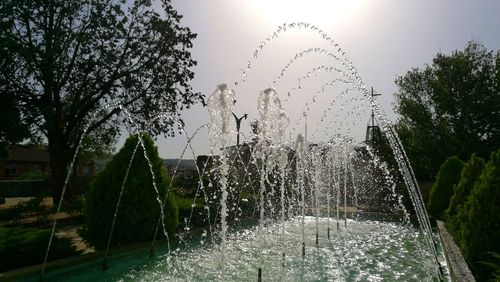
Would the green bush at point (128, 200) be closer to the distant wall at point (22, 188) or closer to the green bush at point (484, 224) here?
the green bush at point (484, 224)

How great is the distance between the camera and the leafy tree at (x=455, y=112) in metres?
32.2

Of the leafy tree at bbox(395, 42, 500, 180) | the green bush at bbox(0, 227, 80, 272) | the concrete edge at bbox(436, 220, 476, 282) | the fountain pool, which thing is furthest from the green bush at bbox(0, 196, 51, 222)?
the leafy tree at bbox(395, 42, 500, 180)

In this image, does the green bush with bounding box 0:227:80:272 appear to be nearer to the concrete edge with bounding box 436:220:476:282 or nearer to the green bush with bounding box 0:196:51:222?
the concrete edge with bounding box 436:220:476:282

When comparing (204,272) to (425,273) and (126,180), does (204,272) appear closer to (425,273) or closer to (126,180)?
(126,180)

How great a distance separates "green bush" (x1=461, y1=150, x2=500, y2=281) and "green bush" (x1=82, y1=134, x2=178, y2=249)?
20.7ft

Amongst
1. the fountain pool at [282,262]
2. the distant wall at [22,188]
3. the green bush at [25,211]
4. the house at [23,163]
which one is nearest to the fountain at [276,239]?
the fountain pool at [282,262]

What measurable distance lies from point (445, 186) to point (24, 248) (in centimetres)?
1509

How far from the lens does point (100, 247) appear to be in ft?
30.7

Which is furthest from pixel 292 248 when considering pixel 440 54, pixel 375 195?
pixel 440 54

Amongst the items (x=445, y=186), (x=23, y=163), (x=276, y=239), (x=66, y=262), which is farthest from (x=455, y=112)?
(x=23, y=163)

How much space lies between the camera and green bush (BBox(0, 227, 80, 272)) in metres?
7.60

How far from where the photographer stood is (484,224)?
681 centimetres

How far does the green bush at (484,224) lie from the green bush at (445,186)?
10411 mm

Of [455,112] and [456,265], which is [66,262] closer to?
[456,265]
